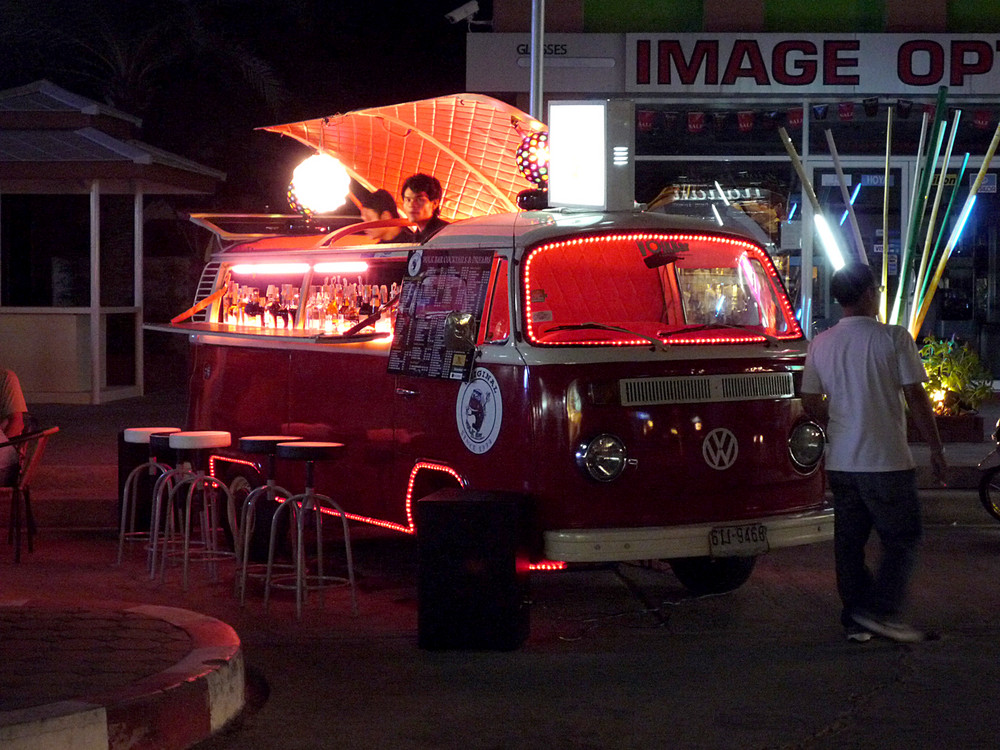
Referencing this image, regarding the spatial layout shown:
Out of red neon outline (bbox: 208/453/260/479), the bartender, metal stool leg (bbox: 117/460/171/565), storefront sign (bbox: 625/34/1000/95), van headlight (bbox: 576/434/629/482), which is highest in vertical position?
storefront sign (bbox: 625/34/1000/95)

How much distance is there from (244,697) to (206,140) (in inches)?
849

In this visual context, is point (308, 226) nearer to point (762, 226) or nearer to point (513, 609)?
point (513, 609)

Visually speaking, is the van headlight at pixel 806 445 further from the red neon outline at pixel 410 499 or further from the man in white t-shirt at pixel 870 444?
the red neon outline at pixel 410 499

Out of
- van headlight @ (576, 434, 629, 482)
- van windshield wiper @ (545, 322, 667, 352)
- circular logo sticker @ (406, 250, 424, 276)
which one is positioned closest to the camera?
van headlight @ (576, 434, 629, 482)

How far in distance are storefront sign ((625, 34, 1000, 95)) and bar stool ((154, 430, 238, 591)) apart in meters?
9.85

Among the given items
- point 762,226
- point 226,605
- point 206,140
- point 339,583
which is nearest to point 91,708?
point 226,605

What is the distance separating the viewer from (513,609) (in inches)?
265

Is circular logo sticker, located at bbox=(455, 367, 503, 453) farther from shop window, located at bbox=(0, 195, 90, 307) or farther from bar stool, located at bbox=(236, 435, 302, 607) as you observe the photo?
shop window, located at bbox=(0, 195, 90, 307)

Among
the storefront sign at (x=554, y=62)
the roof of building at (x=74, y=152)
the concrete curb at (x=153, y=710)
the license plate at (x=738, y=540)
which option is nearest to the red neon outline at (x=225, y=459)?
the concrete curb at (x=153, y=710)

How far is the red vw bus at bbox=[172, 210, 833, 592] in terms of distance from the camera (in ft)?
22.3

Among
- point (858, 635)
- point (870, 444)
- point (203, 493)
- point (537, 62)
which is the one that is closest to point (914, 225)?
point (537, 62)

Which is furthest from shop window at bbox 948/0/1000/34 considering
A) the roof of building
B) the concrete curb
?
the concrete curb

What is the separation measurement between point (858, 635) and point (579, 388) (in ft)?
5.85

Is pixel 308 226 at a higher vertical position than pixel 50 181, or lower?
lower
